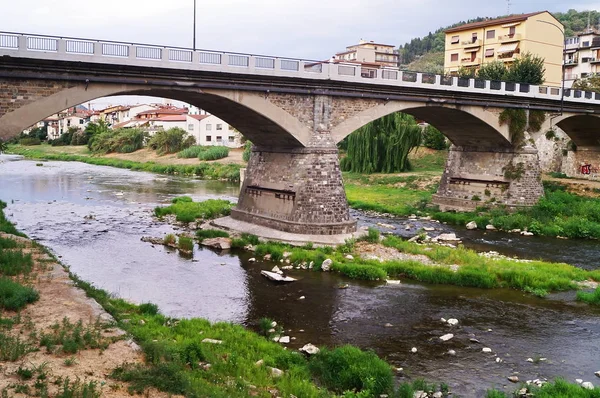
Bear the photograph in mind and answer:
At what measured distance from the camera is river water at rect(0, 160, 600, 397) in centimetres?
1280

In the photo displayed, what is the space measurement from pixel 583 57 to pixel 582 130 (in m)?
40.4

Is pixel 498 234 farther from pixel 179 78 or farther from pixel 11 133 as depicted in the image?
pixel 11 133

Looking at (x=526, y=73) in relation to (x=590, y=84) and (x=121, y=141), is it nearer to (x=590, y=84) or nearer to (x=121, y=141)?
(x=590, y=84)

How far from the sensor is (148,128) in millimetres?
87375

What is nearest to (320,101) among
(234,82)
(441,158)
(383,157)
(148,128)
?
(234,82)

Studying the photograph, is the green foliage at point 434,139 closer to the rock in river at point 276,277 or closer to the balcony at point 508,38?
the balcony at point 508,38

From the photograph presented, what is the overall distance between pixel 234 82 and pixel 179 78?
2.30m

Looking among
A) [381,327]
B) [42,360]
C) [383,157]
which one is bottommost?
[381,327]

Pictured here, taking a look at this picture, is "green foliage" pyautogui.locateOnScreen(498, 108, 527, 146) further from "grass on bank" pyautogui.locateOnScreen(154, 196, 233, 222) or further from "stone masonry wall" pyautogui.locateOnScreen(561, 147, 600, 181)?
"grass on bank" pyautogui.locateOnScreen(154, 196, 233, 222)

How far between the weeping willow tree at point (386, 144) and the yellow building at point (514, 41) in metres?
17.1

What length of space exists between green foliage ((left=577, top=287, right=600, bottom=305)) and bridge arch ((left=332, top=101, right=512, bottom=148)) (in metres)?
12.5

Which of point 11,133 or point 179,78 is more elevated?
point 179,78

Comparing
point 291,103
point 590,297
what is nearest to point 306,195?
point 291,103

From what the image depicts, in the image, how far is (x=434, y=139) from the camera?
53.4 m
